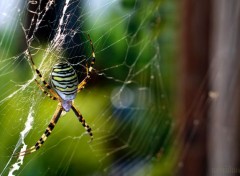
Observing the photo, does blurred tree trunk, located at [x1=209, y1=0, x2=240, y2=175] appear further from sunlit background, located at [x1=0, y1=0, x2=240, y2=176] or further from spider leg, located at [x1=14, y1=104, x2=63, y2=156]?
spider leg, located at [x1=14, y1=104, x2=63, y2=156]

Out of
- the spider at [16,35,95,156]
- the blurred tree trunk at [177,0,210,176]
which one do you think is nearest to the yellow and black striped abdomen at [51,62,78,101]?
the spider at [16,35,95,156]

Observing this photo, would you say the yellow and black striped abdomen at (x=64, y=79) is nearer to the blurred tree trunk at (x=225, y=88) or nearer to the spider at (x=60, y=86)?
the spider at (x=60, y=86)

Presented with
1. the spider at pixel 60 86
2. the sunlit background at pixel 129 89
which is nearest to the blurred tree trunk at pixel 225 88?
the sunlit background at pixel 129 89

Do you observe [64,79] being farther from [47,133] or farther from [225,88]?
[225,88]

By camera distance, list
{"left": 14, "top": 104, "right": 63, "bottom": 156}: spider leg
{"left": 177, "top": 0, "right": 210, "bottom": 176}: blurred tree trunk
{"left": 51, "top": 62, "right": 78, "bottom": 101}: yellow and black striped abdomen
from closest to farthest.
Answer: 1. {"left": 51, "top": 62, "right": 78, "bottom": 101}: yellow and black striped abdomen
2. {"left": 14, "top": 104, "right": 63, "bottom": 156}: spider leg
3. {"left": 177, "top": 0, "right": 210, "bottom": 176}: blurred tree trunk

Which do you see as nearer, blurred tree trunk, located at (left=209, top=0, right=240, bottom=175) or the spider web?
→ the spider web

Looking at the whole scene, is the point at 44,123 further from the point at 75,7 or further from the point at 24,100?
the point at 75,7

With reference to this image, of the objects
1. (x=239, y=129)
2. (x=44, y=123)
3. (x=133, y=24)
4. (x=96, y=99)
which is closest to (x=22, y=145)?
(x=44, y=123)
